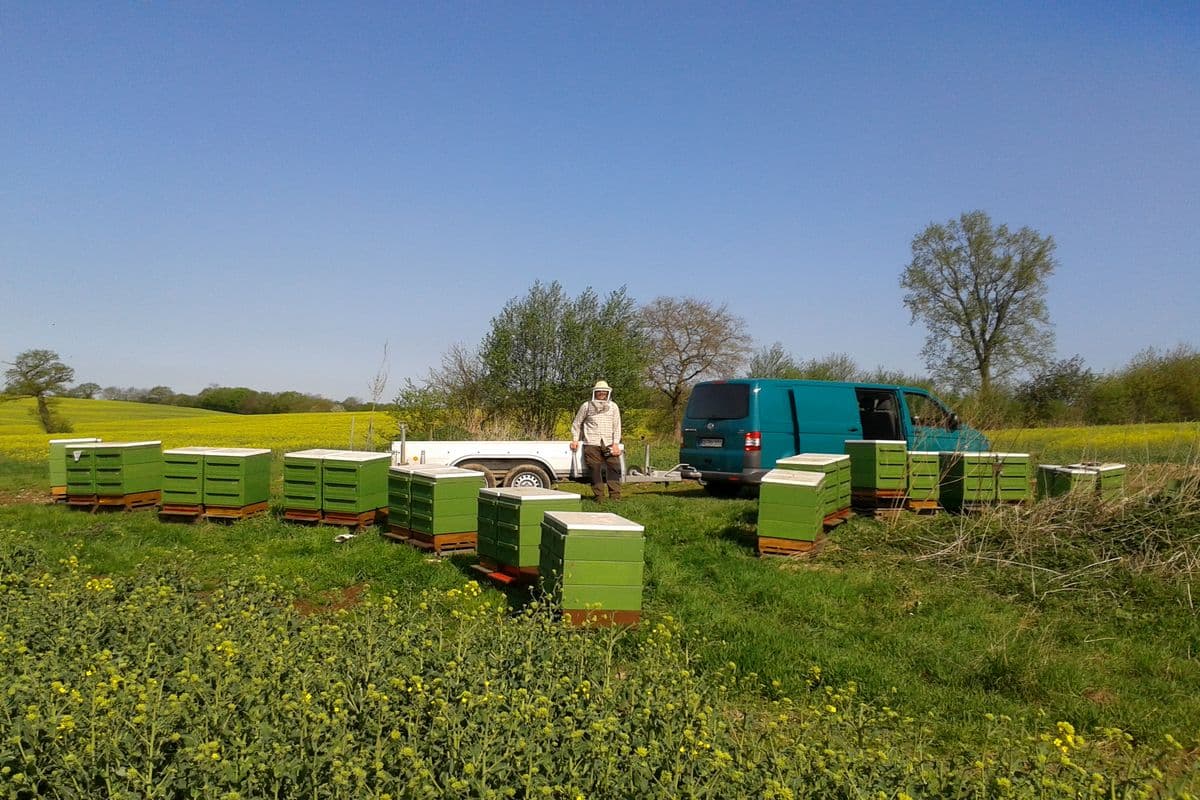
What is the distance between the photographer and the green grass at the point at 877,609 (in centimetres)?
524

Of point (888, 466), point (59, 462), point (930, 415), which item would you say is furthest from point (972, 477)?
point (59, 462)

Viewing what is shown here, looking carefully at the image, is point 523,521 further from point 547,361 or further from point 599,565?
point 547,361

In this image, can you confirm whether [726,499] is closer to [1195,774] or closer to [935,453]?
[935,453]

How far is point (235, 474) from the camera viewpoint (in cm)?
1112

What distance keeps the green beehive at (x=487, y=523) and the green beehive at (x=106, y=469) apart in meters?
6.69

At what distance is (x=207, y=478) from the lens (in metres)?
11.2

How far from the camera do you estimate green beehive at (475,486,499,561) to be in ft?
25.9

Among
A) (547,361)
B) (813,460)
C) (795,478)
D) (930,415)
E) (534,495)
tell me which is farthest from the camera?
(547,361)

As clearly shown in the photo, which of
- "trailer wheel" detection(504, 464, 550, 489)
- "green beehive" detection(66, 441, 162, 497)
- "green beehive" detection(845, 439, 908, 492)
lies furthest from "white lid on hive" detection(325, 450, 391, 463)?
"green beehive" detection(845, 439, 908, 492)

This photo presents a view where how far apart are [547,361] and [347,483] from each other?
16066mm

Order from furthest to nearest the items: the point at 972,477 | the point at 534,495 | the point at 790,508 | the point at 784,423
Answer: the point at 784,423, the point at 972,477, the point at 790,508, the point at 534,495

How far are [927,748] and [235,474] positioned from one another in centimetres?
966

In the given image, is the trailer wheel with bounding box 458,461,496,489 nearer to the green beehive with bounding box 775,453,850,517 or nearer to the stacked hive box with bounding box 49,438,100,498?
the green beehive with bounding box 775,453,850,517

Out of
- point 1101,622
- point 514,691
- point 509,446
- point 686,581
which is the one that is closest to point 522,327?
point 509,446
